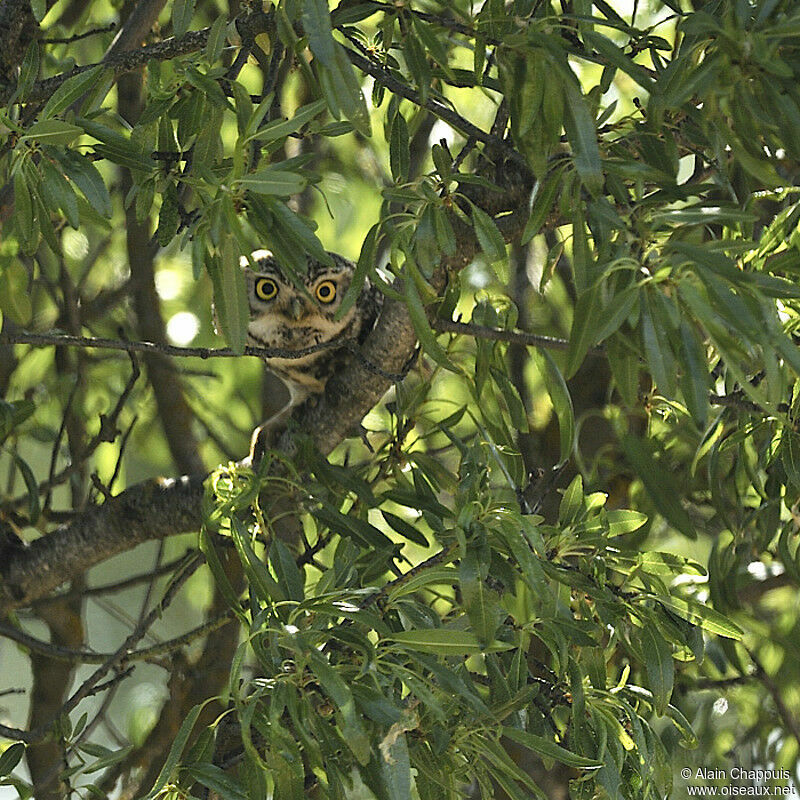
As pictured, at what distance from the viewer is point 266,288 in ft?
5.82

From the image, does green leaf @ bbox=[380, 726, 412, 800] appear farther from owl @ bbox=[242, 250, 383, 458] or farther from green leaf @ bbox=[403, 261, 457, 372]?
owl @ bbox=[242, 250, 383, 458]

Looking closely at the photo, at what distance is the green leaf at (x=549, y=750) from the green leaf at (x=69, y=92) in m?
0.66

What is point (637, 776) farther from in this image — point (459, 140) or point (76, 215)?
point (459, 140)

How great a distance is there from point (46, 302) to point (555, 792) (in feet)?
5.08

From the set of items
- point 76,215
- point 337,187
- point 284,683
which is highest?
point 337,187

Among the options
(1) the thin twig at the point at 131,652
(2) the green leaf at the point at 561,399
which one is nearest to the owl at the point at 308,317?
(1) the thin twig at the point at 131,652

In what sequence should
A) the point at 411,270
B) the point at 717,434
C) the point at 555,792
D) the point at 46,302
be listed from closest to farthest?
the point at 411,270 < the point at 717,434 < the point at 555,792 < the point at 46,302

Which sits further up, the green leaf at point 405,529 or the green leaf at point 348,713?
the green leaf at point 405,529

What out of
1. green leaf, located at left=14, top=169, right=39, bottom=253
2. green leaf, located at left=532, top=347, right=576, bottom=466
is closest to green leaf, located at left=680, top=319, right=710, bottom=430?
green leaf, located at left=532, top=347, right=576, bottom=466

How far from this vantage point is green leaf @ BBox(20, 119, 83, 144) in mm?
946

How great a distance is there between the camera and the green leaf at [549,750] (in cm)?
96

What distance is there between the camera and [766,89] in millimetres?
888

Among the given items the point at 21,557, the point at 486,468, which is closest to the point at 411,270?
the point at 486,468

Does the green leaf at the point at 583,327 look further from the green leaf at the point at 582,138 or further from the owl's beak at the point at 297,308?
the owl's beak at the point at 297,308
